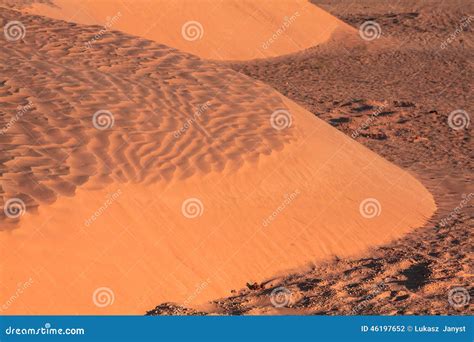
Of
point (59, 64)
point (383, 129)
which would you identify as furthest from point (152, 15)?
point (59, 64)

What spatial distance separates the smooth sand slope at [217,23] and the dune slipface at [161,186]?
8.13 meters

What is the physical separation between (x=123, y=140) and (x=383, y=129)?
7115 millimetres

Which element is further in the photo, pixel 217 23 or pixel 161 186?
pixel 217 23

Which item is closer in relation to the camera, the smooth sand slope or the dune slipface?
the dune slipface

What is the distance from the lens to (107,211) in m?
7.92

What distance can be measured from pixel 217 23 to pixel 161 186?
14798 millimetres

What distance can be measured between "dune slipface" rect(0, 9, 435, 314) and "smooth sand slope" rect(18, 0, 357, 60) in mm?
8133

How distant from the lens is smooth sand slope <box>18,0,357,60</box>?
20.6 m

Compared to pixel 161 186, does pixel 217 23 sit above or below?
above

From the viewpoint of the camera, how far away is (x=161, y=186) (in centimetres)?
859

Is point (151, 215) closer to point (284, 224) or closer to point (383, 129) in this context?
point (284, 224)

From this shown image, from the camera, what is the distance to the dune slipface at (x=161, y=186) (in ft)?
24.2

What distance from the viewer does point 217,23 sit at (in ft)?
74.6

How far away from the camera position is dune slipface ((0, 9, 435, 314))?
24.2ft
